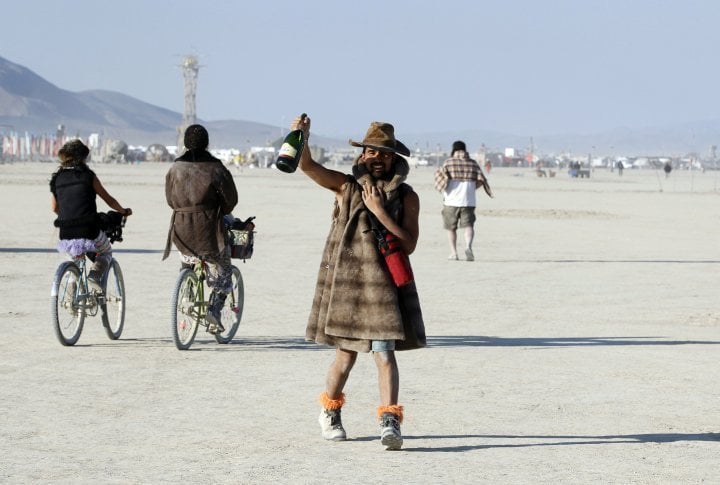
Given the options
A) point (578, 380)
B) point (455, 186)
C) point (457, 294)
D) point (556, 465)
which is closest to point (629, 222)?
point (455, 186)

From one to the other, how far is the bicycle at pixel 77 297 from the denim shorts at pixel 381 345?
4026 mm

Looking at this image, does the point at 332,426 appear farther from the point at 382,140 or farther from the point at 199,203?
the point at 199,203

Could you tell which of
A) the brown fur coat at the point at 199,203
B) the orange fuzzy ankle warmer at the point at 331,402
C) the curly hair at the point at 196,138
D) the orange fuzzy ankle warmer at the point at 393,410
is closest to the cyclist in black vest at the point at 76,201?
the brown fur coat at the point at 199,203

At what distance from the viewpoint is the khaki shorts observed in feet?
68.8

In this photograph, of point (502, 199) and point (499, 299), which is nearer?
point (499, 299)

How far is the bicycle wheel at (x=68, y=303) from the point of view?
435 inches

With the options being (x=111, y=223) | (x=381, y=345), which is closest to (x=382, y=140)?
(x=381, y=345)

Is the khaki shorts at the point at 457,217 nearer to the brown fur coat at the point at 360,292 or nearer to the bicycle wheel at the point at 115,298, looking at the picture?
the bicycle wheel at the point at 115,298

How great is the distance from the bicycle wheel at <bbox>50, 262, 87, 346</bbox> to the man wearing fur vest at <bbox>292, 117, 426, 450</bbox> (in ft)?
12.6

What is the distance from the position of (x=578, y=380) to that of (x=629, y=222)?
2502cm

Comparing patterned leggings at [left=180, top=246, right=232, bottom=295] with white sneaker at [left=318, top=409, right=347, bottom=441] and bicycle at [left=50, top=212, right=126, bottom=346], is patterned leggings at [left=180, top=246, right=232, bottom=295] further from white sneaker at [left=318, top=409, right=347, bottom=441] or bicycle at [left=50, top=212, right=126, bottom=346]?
white sneaker at [left=318, top=409, right=347, bottom=441]

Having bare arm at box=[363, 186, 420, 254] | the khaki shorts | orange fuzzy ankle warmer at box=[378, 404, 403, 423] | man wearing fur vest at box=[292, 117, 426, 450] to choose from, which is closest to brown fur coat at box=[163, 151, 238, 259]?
man wearing fur vest at box=[292, 117, 426, 450]

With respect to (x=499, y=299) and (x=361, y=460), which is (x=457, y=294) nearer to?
(x=499, y=299)

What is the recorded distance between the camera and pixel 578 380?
10.1 m
